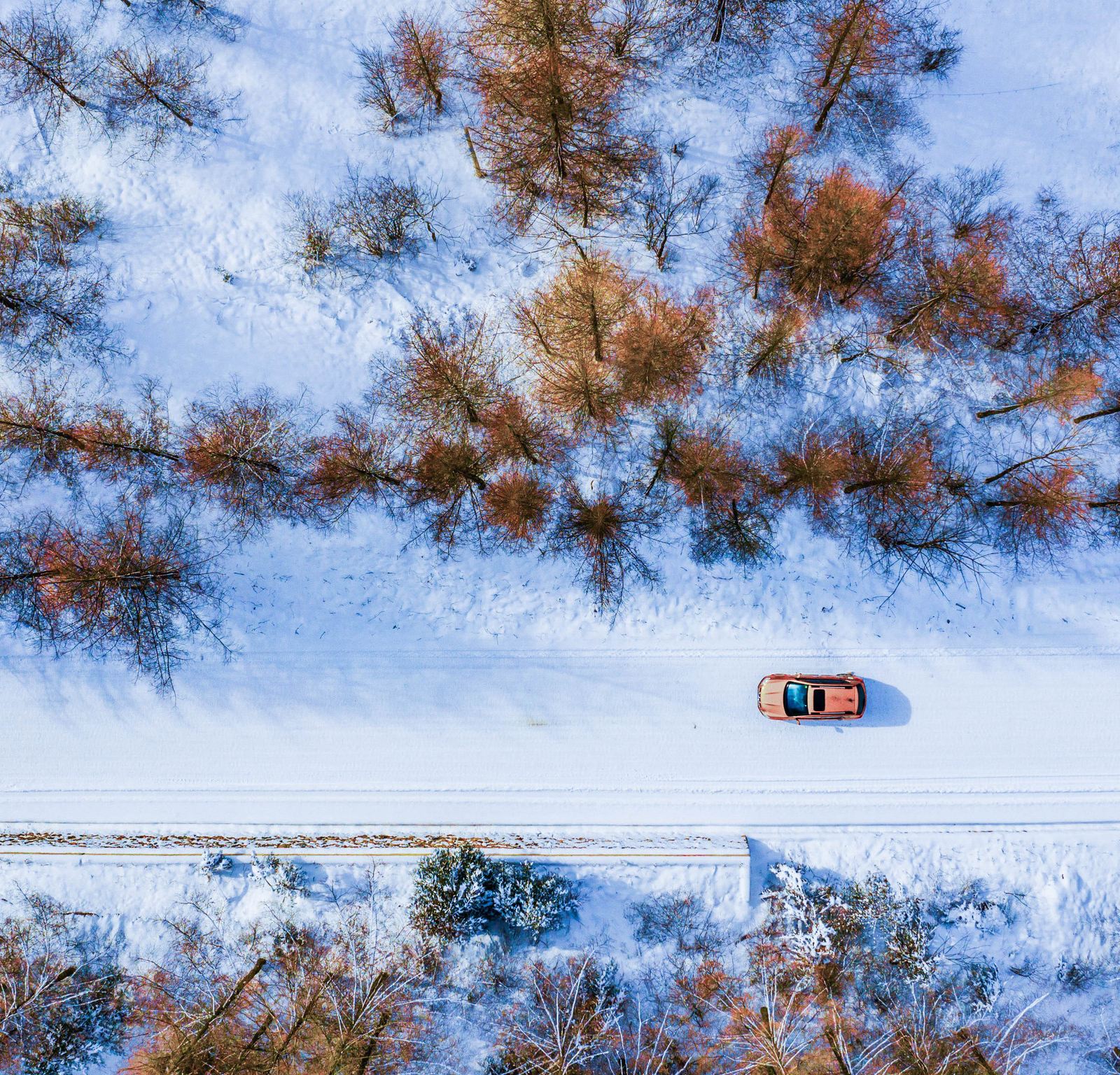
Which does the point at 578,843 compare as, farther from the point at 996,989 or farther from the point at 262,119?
the point at 262,119

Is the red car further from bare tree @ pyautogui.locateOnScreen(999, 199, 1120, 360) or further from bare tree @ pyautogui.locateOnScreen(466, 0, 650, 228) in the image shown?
bare tree @ pyautogui.locateOnScreen(466, 0, 650, 228)

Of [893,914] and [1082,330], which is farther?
[1082,330]

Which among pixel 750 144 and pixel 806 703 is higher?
pixel 750 144

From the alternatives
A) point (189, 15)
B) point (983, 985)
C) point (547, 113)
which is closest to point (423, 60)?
point (547, 113)

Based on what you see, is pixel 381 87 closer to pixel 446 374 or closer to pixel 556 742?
pixel 446 374

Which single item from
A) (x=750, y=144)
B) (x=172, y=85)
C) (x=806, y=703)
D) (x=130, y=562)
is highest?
(x=172, y=85)

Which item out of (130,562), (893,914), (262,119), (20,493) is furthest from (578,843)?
(262,119)
